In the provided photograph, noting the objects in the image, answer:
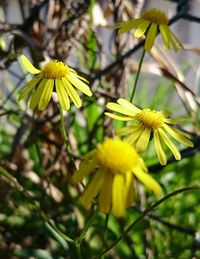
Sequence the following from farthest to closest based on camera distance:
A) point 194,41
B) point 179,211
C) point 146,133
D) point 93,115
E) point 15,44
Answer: point 194,41 < point 93,115 < point 179,211 < point 15,44 < point 146,133

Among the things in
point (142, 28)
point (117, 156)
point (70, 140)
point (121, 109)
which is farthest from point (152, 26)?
point (70, 140)

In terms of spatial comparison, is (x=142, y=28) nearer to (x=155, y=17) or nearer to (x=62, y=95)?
(x=155, y=17)

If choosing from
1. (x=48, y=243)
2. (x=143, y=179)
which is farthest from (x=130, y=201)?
(x=48, y=243)

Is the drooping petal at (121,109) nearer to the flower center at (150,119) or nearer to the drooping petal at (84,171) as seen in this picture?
the flower center at (150,119)

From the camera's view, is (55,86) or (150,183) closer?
(150,183)

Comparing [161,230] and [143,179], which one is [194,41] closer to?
[161,230]

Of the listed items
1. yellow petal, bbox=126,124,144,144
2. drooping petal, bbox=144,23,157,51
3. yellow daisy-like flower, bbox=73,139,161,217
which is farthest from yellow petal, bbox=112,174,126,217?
drooping petal, bbox=144,23,157,51
